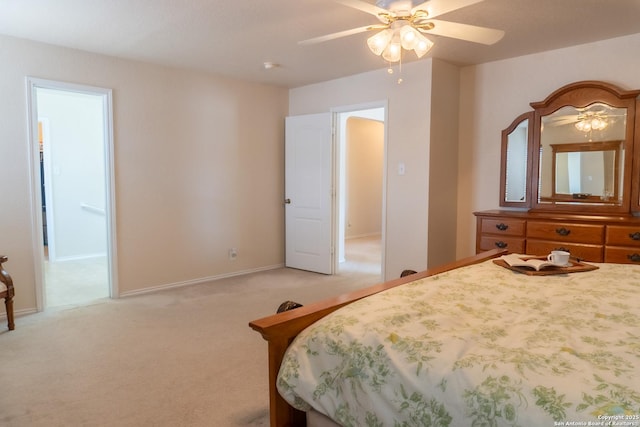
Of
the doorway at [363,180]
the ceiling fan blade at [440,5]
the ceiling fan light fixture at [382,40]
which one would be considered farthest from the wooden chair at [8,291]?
the doorway at [363,180]

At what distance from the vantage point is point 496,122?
4.23m

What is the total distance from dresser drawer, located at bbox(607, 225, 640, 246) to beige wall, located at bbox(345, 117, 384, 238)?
528 cm

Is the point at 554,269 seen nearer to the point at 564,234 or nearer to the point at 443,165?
the point at 564,234

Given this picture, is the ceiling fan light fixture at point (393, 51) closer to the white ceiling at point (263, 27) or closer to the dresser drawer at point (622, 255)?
the white ceiling at point (263, 27)

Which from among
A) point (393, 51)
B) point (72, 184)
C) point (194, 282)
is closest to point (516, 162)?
point (393, 51)

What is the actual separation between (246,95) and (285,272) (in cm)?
224

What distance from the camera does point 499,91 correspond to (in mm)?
4203

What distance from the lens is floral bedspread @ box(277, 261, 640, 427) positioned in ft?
3.10

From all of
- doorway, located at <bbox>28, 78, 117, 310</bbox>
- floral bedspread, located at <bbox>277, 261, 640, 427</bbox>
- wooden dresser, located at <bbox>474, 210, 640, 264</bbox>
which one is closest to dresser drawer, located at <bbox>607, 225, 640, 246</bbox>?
wooden dresser, located at <bbox>474, 210, 640, 264</bbox>

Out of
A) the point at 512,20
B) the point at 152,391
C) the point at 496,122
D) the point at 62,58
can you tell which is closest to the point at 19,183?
the point at 62,58

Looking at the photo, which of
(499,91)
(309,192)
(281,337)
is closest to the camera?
(281,337)

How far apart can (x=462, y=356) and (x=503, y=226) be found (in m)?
2.87

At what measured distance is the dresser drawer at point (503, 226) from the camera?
3604mm

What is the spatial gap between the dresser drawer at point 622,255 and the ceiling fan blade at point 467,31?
188 cm
